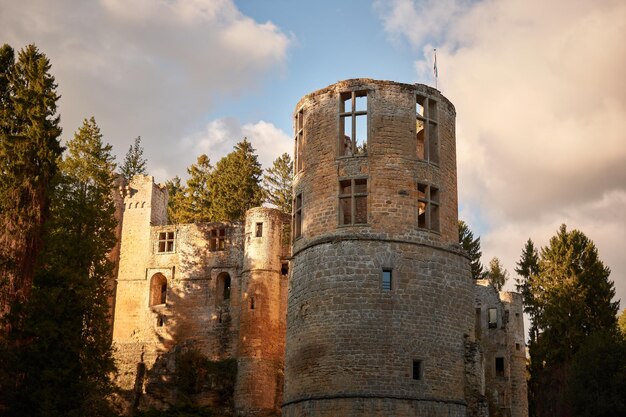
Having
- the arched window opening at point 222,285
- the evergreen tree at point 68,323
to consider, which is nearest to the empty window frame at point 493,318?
the arched window opening at point 222,285

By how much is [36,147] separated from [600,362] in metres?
28.0

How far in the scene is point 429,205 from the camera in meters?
30.5

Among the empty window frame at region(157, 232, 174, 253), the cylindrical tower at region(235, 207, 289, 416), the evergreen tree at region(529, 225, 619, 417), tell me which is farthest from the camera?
the evergreen tree at region(529, 225, 619, 417)

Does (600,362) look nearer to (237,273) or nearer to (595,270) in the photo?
(595,270)

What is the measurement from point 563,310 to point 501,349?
20.4 ft

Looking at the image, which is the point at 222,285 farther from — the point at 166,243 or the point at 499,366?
the point at 499,366

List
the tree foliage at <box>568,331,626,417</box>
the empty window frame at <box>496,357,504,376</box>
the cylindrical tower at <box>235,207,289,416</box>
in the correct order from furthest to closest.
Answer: the empty window frame at <box>496,357,504,376</box>, the cylindrical tower at <box>235,207,289,416</box>, the tree foliage at <box>568,331,626,417</box>

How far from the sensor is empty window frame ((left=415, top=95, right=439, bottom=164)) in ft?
102

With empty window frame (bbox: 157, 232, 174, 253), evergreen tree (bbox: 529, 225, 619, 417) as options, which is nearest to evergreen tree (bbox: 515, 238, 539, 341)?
evergreen tree (bbox: 529, 225, 619, 417)

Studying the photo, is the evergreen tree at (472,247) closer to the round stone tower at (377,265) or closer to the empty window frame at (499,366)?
the empty window frame at (499,366)

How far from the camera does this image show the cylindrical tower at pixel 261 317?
4475 centimetres

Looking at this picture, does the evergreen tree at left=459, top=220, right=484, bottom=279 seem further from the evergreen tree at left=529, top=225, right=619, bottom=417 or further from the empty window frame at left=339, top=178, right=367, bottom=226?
the empty window frame at left=339, top=178, right=367, bottom=226

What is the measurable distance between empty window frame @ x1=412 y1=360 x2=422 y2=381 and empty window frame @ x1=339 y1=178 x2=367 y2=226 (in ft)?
16.2

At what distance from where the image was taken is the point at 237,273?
1914 inches
